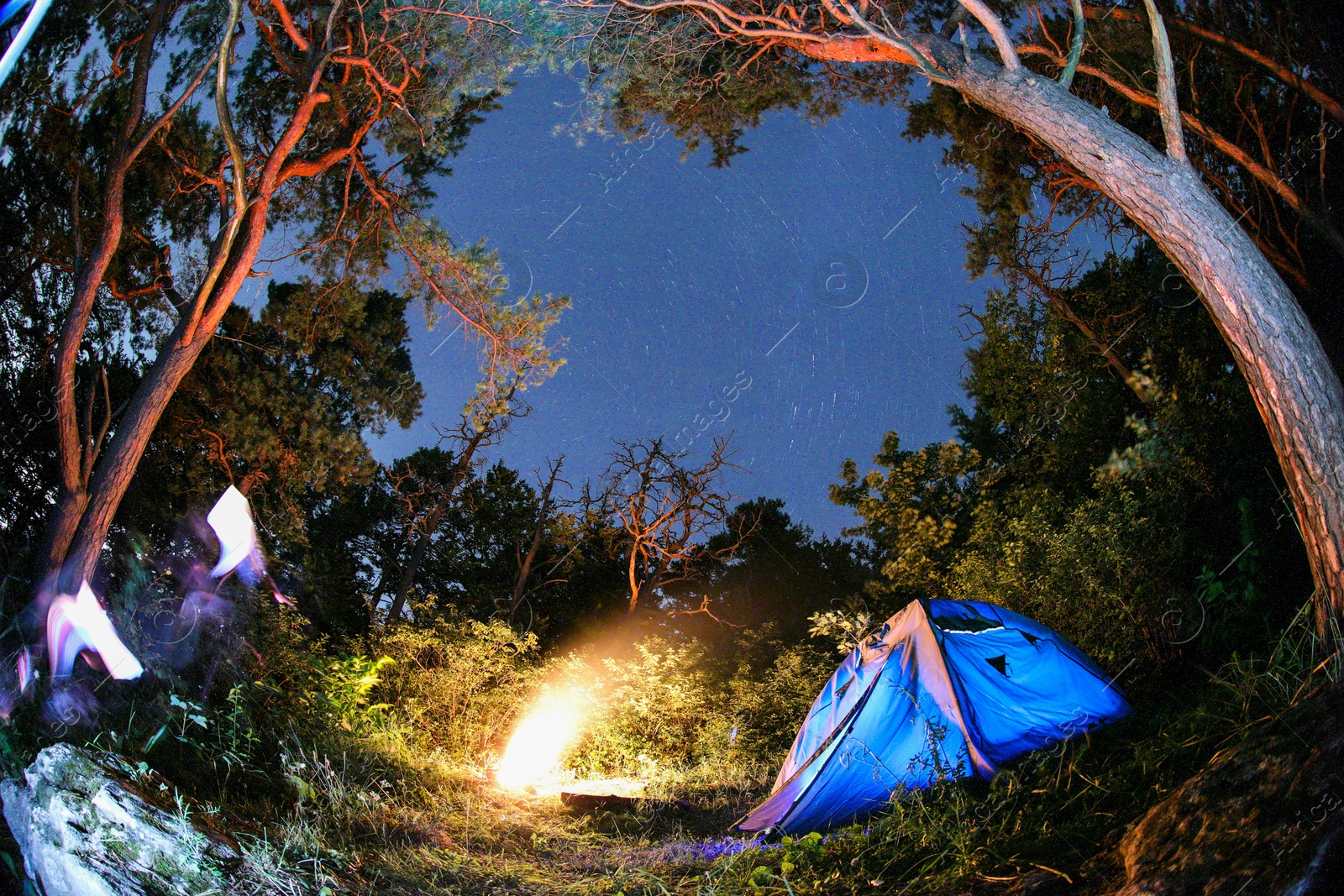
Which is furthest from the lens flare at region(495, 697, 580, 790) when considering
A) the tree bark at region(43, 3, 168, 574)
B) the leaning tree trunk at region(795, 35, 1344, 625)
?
the leaning tree trunk at region(795, 35, 1344, 625)

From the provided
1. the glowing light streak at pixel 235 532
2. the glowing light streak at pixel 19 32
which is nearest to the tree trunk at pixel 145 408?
the glowing light streak at pixel 235 532

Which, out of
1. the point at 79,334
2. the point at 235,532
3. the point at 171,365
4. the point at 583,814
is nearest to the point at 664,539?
the point at 583,814

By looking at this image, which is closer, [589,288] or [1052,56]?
[1052,56]

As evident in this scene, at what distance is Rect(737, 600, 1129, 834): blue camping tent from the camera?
4.82 m


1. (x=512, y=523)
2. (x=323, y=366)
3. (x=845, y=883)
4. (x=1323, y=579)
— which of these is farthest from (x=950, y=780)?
(x=512, y=523)

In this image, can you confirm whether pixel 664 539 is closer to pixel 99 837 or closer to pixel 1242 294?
pixel 1242 294

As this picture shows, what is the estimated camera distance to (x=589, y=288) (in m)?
12.0

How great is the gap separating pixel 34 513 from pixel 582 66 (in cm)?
755

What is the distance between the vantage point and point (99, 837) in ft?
9.68

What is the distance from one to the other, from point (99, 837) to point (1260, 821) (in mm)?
4260

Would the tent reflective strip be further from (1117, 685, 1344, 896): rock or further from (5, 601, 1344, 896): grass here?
(1117, 685, 1344, 896): rock

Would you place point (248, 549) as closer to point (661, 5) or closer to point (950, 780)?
point (661, 5)

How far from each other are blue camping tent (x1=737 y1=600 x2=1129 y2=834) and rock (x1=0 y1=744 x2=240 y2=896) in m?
3.50

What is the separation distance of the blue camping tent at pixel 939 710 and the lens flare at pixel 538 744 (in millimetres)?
3180
